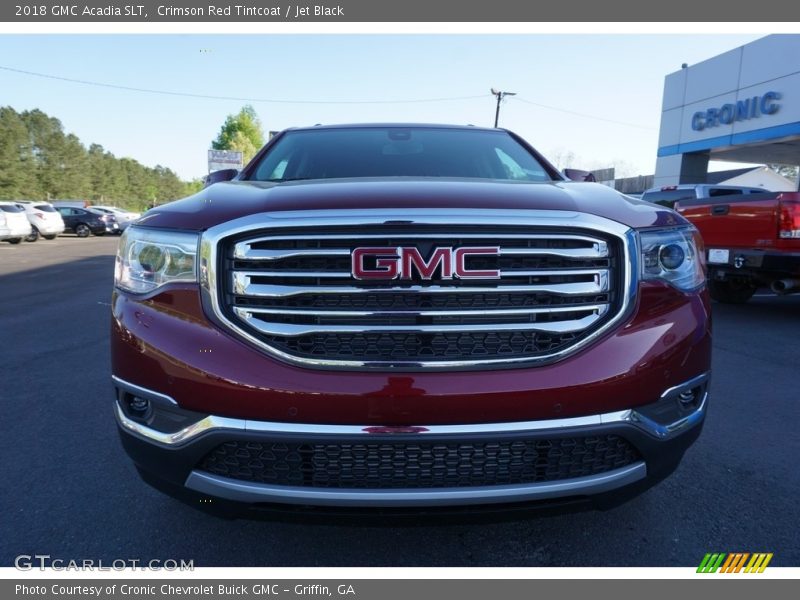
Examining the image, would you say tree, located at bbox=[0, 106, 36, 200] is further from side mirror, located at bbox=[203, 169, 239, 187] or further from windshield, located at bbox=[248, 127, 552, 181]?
windshield, located at bbox=[248, 127, 552, 181]

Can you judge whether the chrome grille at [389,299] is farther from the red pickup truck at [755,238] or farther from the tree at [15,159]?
the tree at [15,159]

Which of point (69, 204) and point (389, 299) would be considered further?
point (69, 204)

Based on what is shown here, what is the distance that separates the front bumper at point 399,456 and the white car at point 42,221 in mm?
23650

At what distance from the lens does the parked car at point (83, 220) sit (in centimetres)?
2730

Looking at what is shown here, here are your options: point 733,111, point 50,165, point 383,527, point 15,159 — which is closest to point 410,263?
point 383,527

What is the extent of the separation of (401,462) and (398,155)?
6.34ft

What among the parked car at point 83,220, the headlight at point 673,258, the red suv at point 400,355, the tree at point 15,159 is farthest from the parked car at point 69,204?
the headlight at point 673,258

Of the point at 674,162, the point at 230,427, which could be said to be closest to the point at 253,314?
the point at 230,427

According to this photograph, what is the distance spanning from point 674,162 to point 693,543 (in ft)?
77.9

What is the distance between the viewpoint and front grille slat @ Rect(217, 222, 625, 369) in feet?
5.43

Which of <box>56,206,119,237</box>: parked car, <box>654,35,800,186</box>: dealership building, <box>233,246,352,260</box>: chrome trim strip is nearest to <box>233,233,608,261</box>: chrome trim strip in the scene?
<box>233,246,352,260</box>: chrome trim strip

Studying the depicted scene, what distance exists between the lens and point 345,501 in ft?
5.18

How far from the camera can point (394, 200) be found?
5.69 feet

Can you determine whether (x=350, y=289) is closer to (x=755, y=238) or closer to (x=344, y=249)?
(x=344, y=249)
